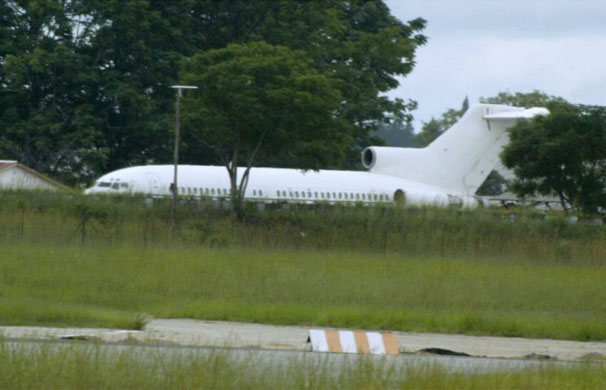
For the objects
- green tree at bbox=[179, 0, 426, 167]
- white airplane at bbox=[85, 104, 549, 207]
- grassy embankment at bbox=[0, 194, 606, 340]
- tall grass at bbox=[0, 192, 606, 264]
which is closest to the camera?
grassy embankment at bbox=[0, 194, 606, 340]

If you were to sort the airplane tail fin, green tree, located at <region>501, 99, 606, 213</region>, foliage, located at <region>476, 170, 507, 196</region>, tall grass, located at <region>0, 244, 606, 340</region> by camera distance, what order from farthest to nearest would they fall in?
foliage, located at <region>476, 170, 507, 196</region> < the airplane tail fin < green tree, located at <region>501, 99, 606, 213</region> < tall grass, located at <region>0, 244, 606, 340</region>

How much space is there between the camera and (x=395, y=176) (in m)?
58.0

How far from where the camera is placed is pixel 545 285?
27.9 metres

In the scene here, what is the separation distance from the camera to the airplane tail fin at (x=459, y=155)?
188 ft

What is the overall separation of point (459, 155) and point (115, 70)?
19.7 metres

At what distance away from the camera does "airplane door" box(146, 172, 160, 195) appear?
47.9 m

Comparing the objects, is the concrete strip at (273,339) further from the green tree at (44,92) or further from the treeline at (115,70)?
the green tree at (44,92)

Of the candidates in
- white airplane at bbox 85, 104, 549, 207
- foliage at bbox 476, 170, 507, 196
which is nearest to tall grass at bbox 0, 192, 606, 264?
white airplane at bbox 85, 104, 549, 207

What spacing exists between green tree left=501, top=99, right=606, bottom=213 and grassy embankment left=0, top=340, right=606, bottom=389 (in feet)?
121

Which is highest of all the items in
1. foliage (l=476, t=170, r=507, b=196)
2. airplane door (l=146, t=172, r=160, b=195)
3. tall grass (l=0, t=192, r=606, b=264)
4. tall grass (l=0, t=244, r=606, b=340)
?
foliage (l=476, t=170, r=507, b=196)

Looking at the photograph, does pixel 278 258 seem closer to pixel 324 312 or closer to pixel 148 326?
pixel 324 312

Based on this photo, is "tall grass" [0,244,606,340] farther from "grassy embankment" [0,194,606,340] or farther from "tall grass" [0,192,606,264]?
"tall grass" [0,192,606,264]

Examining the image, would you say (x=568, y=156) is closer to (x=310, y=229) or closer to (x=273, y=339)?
(x=310, y=229)

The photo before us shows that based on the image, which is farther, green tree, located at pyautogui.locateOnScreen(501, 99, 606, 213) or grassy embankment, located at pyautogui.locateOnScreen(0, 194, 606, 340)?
green tree, located at pyautogui.locateOnScreen(501, 99, 606, 213)
